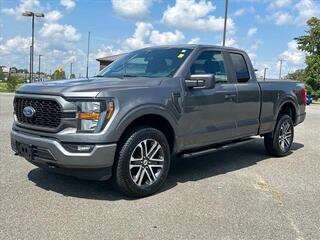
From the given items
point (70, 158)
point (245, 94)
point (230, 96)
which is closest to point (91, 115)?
point (70, 158)

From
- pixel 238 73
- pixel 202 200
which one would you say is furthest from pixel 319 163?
pixel 202 200

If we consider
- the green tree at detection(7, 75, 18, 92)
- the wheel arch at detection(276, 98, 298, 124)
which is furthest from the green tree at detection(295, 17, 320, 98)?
the wheel arch at detection(276, 98, 298, 124)

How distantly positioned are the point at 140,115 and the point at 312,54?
217 ft

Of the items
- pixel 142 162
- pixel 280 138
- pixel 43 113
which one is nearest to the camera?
pixel 43 113

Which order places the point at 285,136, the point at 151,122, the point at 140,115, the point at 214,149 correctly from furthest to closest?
the point at 285,136 → the point at 214,149 → the point at 151,122 → the point at 140,115

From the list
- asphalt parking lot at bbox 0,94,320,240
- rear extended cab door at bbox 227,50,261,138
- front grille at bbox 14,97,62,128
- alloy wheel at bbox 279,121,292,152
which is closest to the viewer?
asphalt parking lot at bbox 0,94,320,240

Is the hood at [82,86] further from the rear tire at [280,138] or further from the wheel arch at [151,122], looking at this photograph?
the rear tire at [280,138]

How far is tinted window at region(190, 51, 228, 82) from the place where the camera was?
587 centimetres

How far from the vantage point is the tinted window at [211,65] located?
587 cm

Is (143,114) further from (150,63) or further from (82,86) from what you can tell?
(150,63)

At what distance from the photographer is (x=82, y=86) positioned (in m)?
4.59

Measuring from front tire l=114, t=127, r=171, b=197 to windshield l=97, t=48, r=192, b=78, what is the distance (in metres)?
1.01

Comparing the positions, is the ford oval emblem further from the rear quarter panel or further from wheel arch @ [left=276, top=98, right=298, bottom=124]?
wheel arch @ [left=276, top=98, right=298, bottom=124]

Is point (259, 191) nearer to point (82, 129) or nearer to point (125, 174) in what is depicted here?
point (125, 174)
